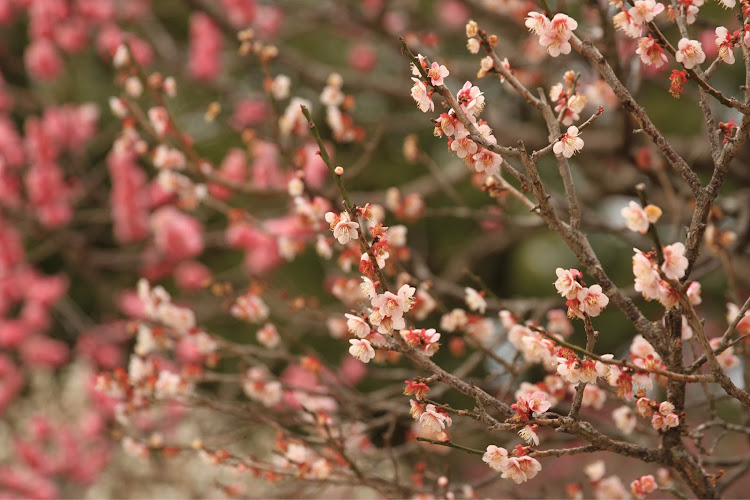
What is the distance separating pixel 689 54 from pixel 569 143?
9.1 inches

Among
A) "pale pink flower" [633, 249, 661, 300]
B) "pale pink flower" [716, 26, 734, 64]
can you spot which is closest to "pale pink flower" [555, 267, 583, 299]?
"pale pink flower" [633, 249, 661, 300]

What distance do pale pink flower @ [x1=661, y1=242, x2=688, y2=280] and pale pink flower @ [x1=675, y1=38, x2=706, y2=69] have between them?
0.33m

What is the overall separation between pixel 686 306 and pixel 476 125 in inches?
17.7

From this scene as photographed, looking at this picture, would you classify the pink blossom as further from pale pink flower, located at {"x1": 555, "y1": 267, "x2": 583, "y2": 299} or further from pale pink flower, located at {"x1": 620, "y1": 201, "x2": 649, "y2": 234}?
pale pink flower, located at {"x1": 620, "y1": 201, "x2": 649, "y2": 234}

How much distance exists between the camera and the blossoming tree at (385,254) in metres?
1.15

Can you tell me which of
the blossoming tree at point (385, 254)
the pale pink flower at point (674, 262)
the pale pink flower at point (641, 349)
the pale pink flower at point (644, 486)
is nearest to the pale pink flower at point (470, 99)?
the blossoming tree at point (385, 254)

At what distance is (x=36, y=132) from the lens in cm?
393

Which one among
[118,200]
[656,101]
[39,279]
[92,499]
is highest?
[656,101]

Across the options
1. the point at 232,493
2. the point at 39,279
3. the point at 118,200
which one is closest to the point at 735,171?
the point at 232,493

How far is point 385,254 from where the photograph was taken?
1138 millimetres

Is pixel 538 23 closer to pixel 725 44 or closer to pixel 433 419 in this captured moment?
pixel 725 44

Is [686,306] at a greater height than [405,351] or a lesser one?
greater

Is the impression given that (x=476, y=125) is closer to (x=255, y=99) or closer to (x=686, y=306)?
(x=686, y=306)

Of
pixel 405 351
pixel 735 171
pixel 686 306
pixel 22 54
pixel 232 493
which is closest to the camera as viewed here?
pixel 686 306
